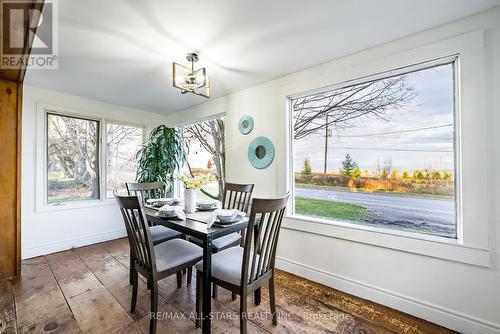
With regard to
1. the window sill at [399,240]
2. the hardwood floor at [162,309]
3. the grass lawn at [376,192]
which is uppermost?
the grass lawn at [376,192]

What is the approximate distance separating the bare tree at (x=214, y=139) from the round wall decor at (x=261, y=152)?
2.18 ft

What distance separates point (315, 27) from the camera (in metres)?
1.70

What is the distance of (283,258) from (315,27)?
7.80 feet

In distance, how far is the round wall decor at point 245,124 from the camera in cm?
288

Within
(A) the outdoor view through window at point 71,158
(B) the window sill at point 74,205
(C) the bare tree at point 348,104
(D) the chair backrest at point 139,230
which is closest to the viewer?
(D) the chair backrest at point 139,230

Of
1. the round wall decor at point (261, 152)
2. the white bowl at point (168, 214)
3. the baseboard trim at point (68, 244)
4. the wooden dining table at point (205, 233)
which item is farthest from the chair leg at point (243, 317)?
the baseboard trim at point (68, 244)

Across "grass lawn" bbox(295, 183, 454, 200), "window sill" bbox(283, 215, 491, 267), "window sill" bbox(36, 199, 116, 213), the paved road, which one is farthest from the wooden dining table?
"window sill" bbox(36, 199, 116, 213)

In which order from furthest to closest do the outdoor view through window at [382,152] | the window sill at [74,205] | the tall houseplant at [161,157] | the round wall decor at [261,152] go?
1. the tall houseplant at [161,157]
2. the window sill at [74,205]
3. the round wall decor at [261,152]
4. the outdoor view through window at [382,152]

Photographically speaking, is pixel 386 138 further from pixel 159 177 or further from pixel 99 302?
pixel 159 177

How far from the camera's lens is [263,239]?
4.89ft

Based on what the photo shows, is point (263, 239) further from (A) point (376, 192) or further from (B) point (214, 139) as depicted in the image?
(B) point (214, 139)

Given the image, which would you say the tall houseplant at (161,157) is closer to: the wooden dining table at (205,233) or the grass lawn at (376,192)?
the wooden dining table at (205,233)

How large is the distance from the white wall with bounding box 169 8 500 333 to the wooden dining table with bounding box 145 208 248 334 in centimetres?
108

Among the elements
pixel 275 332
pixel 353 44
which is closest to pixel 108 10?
pixel 353 44
